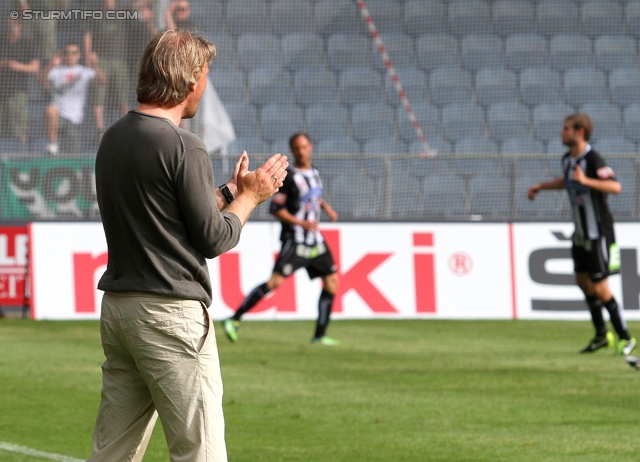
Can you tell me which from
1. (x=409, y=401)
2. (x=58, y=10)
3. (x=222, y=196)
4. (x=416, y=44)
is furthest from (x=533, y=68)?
(x=222, y=196)

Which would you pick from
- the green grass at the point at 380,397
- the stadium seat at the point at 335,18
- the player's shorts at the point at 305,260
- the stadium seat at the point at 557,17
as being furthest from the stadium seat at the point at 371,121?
the player's shorts at the point at 305,260

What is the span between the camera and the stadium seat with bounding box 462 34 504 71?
22.3 metres

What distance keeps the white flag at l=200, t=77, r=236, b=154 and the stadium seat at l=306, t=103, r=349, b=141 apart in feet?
5.95

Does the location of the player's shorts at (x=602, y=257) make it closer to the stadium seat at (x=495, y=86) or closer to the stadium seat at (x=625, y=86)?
the stadium seat at (x=495, y=86)

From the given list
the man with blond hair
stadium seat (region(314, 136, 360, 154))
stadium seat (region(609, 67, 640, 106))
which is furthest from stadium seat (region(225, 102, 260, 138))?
the man with blond hair

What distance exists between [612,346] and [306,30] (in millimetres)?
11365

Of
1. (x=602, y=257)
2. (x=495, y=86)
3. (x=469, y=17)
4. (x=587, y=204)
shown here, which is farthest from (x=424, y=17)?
(x=602, y=257)

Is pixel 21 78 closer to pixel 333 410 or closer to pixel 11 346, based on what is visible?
pixel 11 346

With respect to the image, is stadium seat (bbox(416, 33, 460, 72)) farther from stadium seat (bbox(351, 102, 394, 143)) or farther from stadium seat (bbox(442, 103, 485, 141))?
stadium seat (bbox(351, 102, 394, 143))

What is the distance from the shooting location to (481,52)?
22484 mm

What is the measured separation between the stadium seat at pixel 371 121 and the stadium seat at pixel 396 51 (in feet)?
3.57

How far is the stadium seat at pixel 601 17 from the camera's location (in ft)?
74.3

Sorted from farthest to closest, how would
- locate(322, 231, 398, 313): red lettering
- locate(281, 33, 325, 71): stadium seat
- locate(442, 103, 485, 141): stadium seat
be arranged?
locate(281, 33, 325, 71): stadium seat
locate(442, 103, 485, 141): stadium seat
locate(322, 231, 398, 313): red lettering

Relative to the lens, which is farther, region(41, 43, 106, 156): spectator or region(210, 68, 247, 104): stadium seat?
region(210, 68, 247, 104): stadium seat
